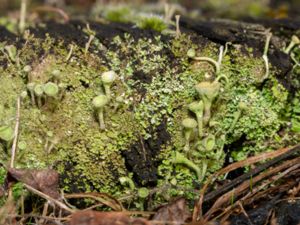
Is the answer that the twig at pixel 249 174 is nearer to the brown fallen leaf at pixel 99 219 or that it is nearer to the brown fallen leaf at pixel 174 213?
the brown fallen leaf at pixel 174 213

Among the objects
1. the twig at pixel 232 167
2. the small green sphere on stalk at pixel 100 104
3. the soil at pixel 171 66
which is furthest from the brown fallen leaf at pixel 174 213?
the small green sphere on stalk at pixel 100 104

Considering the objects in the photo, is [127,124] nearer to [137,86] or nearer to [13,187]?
[137,86]

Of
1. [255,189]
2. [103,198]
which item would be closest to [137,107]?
[103,198]

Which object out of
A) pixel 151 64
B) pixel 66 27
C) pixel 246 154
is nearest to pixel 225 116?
pixel 246 154

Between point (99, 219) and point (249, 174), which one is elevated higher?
point (249, 174)

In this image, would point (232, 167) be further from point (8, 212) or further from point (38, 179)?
point (8, 212)
